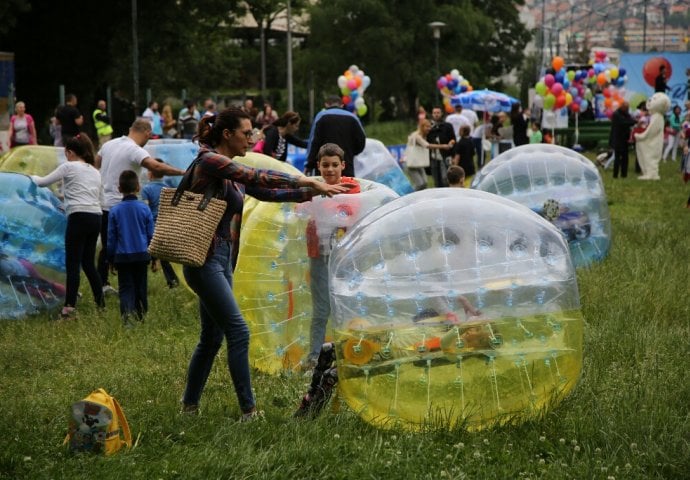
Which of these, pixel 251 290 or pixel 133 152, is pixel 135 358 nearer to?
pixel 251 290

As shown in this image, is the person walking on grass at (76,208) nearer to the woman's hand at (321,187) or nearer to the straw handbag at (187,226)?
the straw handbag at (187,226)

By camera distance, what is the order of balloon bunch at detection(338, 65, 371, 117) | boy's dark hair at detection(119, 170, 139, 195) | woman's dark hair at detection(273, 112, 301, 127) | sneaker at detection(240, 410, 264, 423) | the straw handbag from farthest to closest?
balloon bunch at detection(338, 65, 371, 117), woman's dark hair at detection(273, 112, 301, 127), boy's dark hair at detection(119, 170, 139, 195), sneaker at detection(240, 410, 264, 423), the straw handbag

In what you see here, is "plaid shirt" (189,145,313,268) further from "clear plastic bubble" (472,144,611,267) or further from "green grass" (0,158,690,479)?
"clear plastic bubble" (472,144,611,267)

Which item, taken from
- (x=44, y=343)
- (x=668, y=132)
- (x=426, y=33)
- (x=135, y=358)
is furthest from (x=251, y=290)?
(x=426, y=33)

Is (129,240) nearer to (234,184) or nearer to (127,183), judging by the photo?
(127,183)

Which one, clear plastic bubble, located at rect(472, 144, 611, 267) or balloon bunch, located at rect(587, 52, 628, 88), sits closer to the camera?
clear plastic bubble, located at rect(472, 144, 611, 267)

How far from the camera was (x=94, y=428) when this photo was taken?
5469 mm

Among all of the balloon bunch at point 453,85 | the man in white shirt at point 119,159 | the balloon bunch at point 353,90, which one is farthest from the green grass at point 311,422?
the balloon bunch at point 453,85

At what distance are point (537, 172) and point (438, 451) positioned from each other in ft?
21.4

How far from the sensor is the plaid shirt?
5.80 meters

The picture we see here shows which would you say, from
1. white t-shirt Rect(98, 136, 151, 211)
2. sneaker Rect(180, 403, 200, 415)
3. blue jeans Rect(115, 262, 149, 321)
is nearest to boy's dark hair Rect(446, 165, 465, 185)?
white t-shirt Rect(98, 136, 151, 211)

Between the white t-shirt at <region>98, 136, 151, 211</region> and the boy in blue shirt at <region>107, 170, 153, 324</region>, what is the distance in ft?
0.91

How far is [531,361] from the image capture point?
5.62m

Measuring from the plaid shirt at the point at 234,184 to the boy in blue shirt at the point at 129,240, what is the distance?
3455 mm
